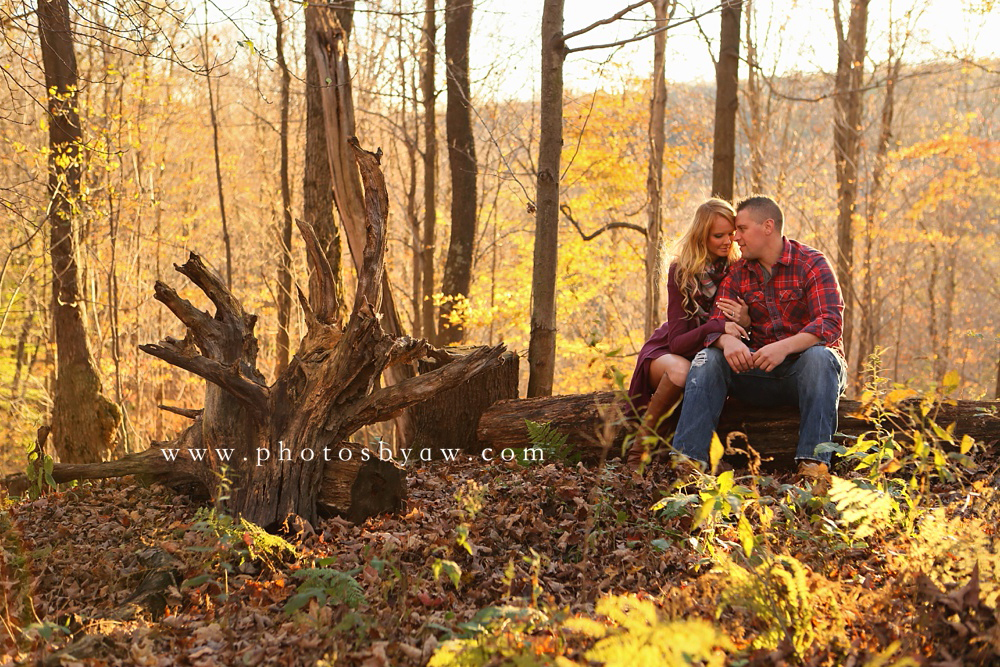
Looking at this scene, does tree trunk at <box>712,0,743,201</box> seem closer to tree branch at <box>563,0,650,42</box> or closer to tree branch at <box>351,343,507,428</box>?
tree branch at <box>563,0,650,42</box>

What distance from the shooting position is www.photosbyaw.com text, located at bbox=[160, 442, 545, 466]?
4.44 meters

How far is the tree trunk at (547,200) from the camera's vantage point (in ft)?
19.8

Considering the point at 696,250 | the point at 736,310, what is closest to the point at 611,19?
the point at 696,250

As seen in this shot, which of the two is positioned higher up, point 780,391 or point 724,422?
point 780,391

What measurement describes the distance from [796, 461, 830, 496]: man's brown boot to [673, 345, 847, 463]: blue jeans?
0.31 m

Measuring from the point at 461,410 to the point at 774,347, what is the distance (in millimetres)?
2438

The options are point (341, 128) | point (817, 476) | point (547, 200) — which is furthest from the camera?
point (341, 128)

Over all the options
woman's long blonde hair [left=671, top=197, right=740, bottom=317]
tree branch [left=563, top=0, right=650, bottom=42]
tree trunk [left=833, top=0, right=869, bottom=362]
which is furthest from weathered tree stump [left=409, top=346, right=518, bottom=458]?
tree trunk [left=833, top=0, right=869, bottom=362]

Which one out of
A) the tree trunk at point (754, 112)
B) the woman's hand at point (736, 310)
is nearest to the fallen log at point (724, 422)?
the woman's hand at point (736, 310)

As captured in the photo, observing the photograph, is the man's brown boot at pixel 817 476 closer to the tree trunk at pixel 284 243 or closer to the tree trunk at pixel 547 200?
the tree trunk at pixel 547 200

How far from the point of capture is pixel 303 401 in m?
4.59

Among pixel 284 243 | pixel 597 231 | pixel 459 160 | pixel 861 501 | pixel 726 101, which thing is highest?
pixel 726 101

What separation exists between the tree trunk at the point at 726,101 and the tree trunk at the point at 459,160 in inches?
130

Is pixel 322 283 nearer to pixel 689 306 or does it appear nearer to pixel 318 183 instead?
pixel 689 306
